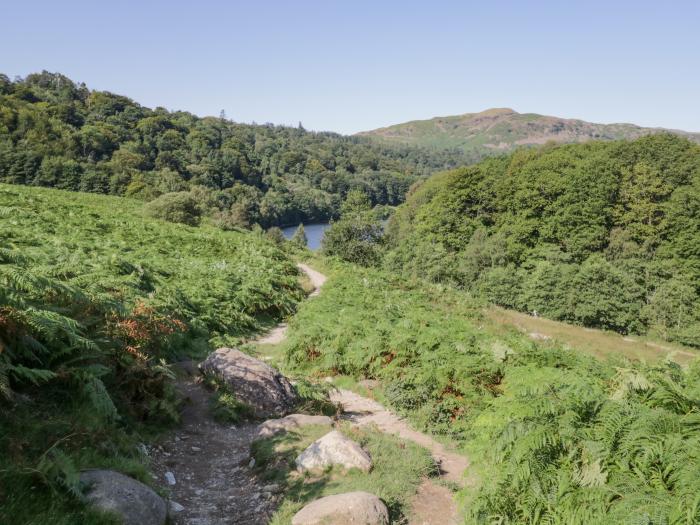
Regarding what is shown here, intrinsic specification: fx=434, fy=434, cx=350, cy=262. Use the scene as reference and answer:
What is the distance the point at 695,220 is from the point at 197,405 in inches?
2111

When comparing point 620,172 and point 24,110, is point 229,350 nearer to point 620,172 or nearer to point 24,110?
point 620,172

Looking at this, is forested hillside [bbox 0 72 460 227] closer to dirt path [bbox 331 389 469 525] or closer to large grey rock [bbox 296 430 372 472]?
dirt path [bbox 331 389 469 525]

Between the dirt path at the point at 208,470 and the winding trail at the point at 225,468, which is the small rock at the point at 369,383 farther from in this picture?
the dirt path at the point at 208,470

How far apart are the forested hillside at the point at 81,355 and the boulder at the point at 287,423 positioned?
1559 mm

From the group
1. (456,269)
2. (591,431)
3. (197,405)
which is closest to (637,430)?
(591,431)

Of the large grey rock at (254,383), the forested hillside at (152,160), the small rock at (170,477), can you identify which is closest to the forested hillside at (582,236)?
the forested hillside at (152,160)

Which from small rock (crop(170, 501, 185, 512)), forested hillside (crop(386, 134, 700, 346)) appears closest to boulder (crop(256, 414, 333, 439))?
small rock (crop(170, 501, 185, 512))

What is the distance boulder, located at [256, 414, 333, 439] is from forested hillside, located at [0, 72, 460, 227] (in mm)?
38478

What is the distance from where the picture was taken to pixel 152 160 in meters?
91.8

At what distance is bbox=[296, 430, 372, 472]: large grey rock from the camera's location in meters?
6.50

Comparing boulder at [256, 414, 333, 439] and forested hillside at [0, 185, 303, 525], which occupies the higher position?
forested hillside at [0, 185, 303, 525]

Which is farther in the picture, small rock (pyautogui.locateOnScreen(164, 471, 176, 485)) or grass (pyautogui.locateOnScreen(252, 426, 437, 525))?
small rock (pyautogui.locateOnScreen(164, 471, 176, 485))

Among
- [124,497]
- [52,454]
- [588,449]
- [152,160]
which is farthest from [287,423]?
[152,160]

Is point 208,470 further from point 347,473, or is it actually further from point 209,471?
point 347,473
